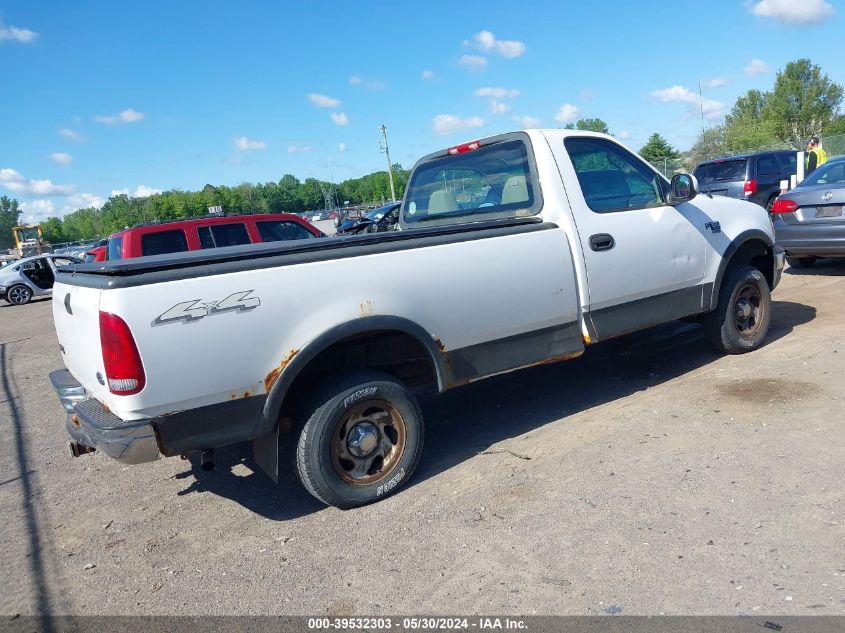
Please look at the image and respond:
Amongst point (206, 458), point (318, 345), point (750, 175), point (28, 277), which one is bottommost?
point (206, 458)

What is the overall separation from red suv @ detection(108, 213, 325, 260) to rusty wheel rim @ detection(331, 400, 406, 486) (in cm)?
553

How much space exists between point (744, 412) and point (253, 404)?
3.36m

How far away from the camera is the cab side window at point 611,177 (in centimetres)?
496

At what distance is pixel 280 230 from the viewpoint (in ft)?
33.9

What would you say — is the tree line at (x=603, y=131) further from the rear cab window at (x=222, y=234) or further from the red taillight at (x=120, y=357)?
the red taillight at (x=120, y=357)

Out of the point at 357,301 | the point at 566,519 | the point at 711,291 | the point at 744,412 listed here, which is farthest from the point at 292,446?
→ the point at 711,291

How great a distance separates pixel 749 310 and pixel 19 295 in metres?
21.2

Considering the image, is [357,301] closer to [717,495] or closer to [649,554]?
[649,554]

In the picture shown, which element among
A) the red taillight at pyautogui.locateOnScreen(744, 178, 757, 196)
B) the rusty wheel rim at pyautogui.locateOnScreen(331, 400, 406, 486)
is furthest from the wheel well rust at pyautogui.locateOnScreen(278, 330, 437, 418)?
the red taillight at pyautogui.locateOnScreen(744, 178, 757, 196)

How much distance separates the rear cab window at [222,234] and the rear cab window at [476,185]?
454 cm

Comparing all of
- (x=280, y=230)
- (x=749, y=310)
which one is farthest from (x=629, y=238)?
(x=280, y=230)

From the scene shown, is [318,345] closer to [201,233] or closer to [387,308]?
[387,308]

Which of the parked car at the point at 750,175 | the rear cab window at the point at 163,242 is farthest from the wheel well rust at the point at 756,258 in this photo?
the parked car at the point at 750,175

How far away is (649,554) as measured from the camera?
3100 millimetres
